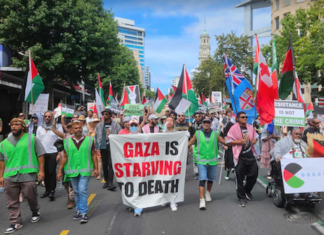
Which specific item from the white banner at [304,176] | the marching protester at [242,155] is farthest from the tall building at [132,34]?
the white banner at [304,176]

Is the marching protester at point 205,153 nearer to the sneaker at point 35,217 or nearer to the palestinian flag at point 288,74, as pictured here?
the sneaker at point 35,217

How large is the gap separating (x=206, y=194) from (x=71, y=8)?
1632 cm

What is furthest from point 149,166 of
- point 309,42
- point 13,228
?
point 309,42

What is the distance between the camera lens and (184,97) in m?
10.5

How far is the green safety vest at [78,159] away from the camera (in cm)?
521

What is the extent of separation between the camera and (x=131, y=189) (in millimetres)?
5449

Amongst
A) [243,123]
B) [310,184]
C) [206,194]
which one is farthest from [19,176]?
[310,184]

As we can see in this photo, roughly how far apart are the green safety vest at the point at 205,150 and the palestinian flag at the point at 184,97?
4.44 metres

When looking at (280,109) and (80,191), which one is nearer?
(80,191)

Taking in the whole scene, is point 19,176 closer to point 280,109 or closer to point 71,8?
point 280,109

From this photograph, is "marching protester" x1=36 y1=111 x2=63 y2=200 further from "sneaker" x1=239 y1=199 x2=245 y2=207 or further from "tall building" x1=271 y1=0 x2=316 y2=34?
"tall building" x1=271 y1=0 x2=316 y2=34

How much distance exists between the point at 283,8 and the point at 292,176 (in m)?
45.9

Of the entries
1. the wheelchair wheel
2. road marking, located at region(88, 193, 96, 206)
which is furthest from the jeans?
the wheelchair wheel

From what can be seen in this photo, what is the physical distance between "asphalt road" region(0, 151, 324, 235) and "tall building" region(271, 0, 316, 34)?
4168cm
